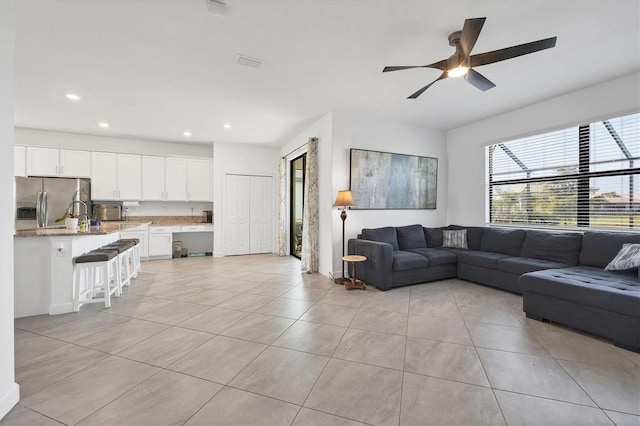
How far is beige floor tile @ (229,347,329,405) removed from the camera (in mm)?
1773

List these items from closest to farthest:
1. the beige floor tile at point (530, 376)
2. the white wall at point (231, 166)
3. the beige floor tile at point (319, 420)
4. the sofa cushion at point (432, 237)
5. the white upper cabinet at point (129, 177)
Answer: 1. the beige floor tile at point (319, 420)
2. the beige floor tile at point (530, 376)
3. the sofa cushion at point (432, 237)
4. the white upper cabinet at point (129, 177)
5. the white wall at point (231, 166)

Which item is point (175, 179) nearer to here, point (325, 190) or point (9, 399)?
point (325, 190)

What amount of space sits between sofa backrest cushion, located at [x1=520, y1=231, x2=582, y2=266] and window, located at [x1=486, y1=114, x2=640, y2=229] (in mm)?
461

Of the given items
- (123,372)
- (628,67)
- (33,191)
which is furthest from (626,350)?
(33,191)

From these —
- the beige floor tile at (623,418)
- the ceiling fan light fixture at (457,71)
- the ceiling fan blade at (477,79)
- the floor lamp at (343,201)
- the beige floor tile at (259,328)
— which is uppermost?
the ceiling fan light fixture at (457,71)

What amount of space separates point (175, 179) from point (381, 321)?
6134 mm

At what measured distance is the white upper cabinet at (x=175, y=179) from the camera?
670 centimetres

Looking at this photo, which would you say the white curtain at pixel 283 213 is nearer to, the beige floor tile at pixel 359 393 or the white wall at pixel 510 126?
the white wall at pixel 510 126

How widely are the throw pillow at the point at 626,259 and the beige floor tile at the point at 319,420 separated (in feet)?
11.5

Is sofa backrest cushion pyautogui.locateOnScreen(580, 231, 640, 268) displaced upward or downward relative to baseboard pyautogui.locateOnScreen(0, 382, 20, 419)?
upward

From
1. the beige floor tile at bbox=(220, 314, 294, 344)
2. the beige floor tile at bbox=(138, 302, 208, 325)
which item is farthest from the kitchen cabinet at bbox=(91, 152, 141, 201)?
the beige floor tile at bbox=(220, 314, 294, 344)

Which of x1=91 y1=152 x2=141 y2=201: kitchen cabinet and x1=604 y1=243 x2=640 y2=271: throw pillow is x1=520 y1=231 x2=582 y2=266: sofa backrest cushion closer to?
x1=604 y1=243 x2=640 y2=271: throw pillow

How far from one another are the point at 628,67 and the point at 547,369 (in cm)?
376

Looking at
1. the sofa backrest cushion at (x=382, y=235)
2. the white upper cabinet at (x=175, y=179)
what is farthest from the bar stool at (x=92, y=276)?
the sofa backrest cushion at (x=382, y=235)
